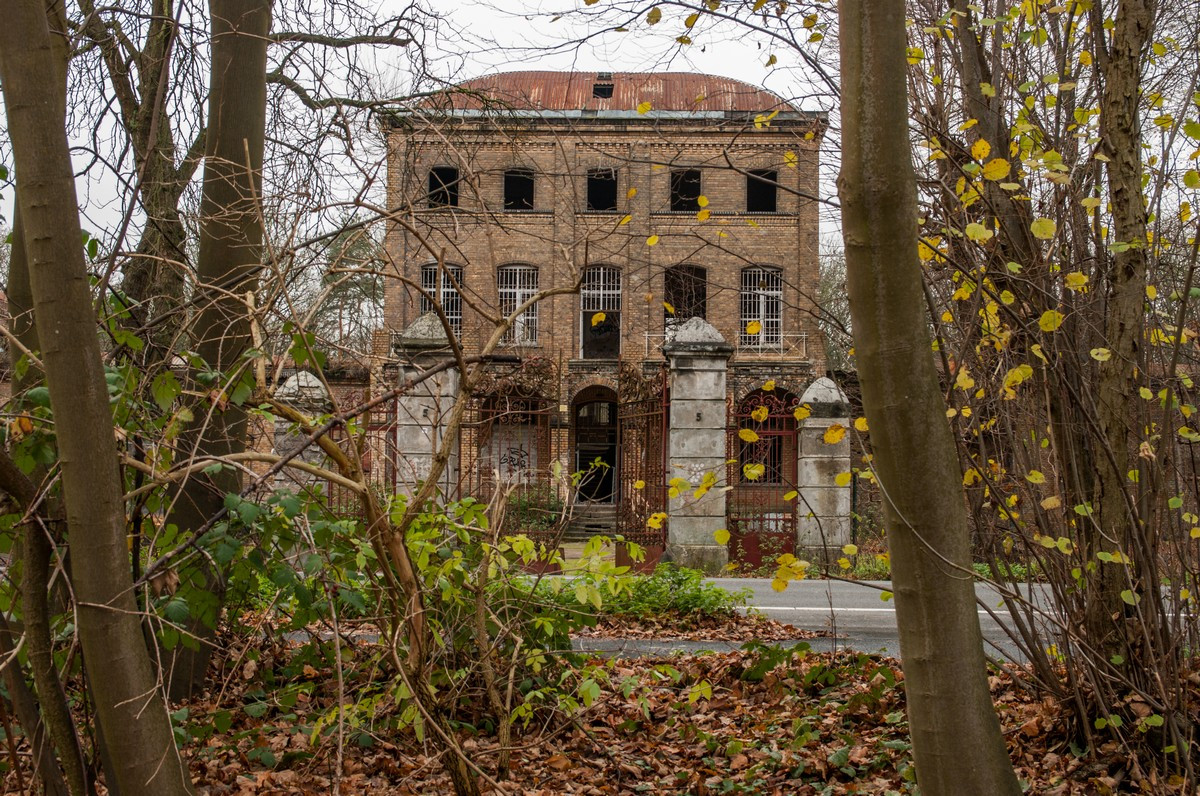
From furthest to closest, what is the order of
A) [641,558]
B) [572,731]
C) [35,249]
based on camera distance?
[572,731], [641,558], [35,249]

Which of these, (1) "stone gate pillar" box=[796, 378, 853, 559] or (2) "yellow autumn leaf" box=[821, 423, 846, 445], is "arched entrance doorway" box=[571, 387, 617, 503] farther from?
(2) "yellow autumn leaf" box=[821, 423, 846, 445]

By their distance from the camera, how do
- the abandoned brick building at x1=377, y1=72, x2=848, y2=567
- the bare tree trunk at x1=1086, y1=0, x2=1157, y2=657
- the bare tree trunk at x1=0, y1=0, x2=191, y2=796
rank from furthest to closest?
the abandoned brick building at x1=377, y1=72, x2=848, y2=567, the bare tree trunk at x1=1086, y1=0, x2=1157, y2=657, the bare tree trunk at x1=0, y1=0, x2=191, y2=796

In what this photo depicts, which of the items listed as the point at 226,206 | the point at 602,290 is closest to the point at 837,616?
the point at 226,206

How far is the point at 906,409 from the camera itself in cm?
258

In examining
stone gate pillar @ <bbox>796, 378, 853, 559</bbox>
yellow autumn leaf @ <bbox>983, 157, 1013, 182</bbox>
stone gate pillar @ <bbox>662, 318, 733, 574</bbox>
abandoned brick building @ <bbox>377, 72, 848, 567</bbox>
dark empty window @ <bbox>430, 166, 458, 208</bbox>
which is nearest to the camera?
yellow autumn leaf @ <bbox>983, 157, 1013, 182</bbox>

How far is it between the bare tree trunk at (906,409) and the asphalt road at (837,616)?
327 cm

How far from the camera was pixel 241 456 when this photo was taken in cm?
308

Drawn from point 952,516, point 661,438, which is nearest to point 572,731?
point 952,516

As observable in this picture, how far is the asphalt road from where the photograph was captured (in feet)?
25.1

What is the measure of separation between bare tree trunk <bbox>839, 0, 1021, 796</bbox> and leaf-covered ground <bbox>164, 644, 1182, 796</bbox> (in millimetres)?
1460

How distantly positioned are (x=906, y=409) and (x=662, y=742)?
9.79 feet

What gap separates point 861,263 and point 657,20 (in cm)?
202

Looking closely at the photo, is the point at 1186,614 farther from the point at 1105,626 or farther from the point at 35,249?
the point at 35,249

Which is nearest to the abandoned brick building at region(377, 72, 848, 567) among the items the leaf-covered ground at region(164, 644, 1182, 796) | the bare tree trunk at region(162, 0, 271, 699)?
the bare tree trunk at region(162, 0, 271, 699)
